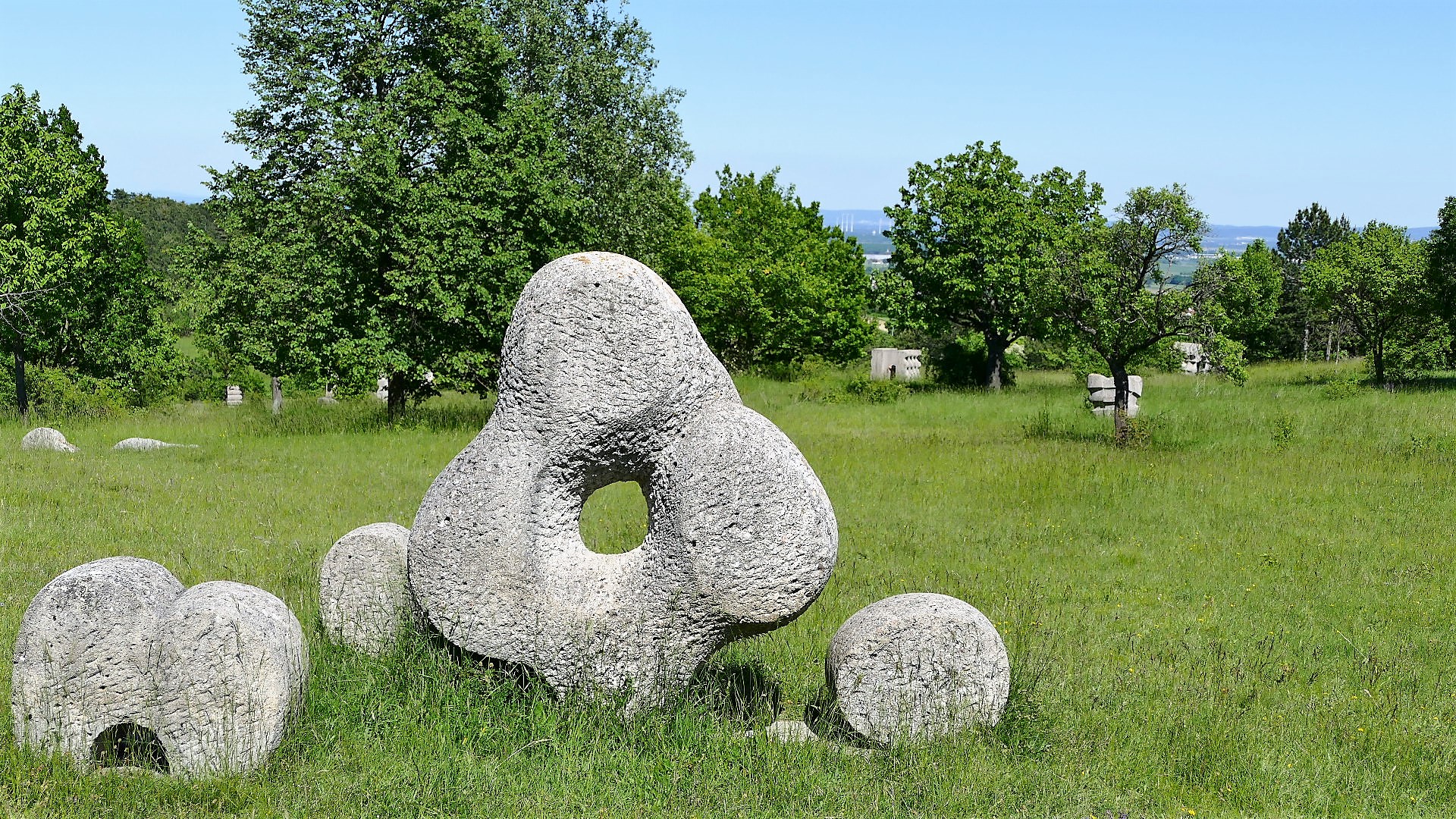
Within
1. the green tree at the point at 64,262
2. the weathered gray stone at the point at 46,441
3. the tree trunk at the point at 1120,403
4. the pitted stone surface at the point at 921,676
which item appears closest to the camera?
the pitted stone surface at the point at 921,676

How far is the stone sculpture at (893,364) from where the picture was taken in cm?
3838

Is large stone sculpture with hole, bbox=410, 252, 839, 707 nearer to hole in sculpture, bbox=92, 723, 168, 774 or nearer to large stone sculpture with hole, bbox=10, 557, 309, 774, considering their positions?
large stone sculpture with hole, bbox=10, 557, 309, 774

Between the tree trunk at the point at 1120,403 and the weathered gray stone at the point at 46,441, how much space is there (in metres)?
19.2

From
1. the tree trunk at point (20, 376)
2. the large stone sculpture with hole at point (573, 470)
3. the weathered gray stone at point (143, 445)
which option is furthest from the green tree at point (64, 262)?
the large stone sculpture with hole at point (573, 470)

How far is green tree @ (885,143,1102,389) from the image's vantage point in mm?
34656

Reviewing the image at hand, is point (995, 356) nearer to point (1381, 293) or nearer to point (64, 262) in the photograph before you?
Answer: point (1381, 293)

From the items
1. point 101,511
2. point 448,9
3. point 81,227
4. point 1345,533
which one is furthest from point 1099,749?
point 81,227

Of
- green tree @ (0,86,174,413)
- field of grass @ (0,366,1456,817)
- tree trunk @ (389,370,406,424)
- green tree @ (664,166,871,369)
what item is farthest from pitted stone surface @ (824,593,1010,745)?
green tree @ (664,166,871,369)

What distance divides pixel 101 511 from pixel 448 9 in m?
14.0

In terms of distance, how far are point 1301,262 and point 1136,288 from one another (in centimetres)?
5382

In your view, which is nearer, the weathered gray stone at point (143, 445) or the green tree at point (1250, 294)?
the weathered gray stone at point (143, 445)

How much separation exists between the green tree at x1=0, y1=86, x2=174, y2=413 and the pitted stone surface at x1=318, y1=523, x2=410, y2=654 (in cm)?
1895

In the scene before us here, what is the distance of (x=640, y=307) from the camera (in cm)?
618

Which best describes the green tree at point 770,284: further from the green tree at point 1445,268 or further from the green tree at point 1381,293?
the green tree at point 1445,268
